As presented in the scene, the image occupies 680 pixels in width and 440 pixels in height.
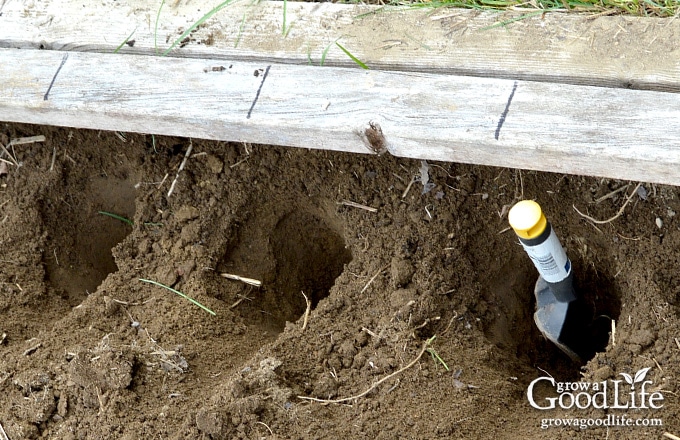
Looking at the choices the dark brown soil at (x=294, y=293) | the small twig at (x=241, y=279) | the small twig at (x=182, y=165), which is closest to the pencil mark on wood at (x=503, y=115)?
the dark brown soil at (x=294, y=293)

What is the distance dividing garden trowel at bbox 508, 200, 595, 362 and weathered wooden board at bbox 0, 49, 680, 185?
0.67 feet

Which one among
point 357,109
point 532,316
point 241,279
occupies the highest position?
point 357,109

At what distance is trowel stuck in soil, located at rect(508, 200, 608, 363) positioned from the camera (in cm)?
190

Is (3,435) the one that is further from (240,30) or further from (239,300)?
(240,30)

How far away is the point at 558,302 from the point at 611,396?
36cm

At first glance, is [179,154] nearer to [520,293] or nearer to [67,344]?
[67,344]

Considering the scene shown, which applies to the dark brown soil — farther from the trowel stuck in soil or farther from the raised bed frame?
the raised bed frame

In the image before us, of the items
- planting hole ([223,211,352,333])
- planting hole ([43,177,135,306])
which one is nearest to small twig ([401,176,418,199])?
planting hole ([223,211,352,333])

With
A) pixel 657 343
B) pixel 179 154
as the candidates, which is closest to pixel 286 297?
pixel 179 154

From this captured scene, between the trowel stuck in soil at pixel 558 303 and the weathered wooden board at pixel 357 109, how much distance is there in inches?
7.7

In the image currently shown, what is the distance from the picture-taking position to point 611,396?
193 centimetres

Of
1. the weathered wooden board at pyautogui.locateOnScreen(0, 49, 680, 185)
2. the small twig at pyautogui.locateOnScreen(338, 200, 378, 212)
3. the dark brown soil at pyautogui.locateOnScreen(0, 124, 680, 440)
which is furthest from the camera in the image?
the small twig at pyautogui.locateOnScreen(338, 200, 378, 212)

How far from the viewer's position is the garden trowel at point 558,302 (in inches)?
76.1

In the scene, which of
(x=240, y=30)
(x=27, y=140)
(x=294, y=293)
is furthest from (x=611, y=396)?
(x=27, y=140)
